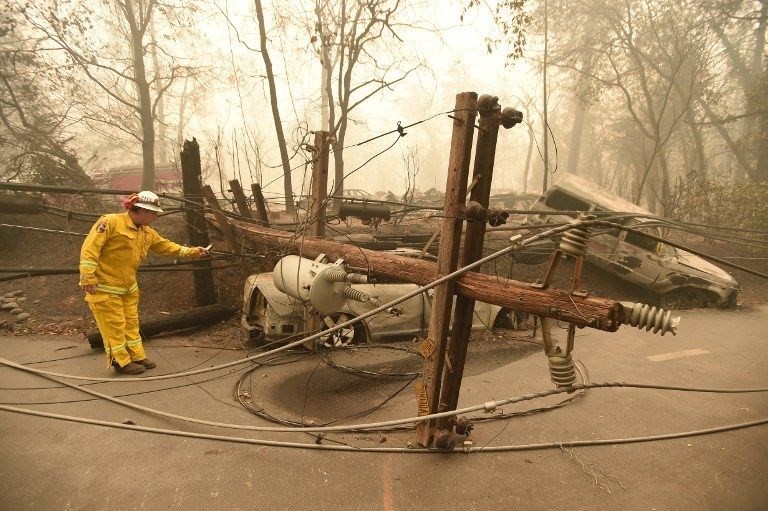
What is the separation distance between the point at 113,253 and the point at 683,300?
11.5 m

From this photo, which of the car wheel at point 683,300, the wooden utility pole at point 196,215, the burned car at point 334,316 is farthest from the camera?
the car wheel at point 683,300

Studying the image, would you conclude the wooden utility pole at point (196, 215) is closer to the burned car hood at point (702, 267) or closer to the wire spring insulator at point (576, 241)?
the wire spring insulator at point (576, 241)

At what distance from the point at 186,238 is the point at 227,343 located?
367 cm

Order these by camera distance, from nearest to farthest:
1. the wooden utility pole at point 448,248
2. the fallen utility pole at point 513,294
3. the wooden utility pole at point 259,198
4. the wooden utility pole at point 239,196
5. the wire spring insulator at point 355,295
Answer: the fallen utility pole at point 513,294 < the wooden utility pole at point 448,248 < the wire spring insulator at point 355,295 < the wooden utility pole at point 259,198 < the wooden utility pole at point 239,196

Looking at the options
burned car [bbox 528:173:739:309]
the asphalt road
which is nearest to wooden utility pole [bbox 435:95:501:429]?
the asphalt road

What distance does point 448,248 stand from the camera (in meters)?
3.38

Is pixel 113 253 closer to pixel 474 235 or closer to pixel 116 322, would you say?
pixel 116 322

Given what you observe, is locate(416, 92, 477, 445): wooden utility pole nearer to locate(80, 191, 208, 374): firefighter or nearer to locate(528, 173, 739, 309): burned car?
locate(80, 191, 208, 374): firefighter

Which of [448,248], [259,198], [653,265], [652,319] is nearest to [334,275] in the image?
[448,248]

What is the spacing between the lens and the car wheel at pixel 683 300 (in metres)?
10.0

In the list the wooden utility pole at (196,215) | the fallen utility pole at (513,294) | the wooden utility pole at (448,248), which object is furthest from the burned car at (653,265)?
the wooden utility pole at (196,215)

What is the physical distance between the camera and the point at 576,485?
11.6 ft

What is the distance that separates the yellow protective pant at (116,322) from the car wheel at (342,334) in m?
2.48

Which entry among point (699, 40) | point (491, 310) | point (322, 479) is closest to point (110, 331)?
point (322, 479)
